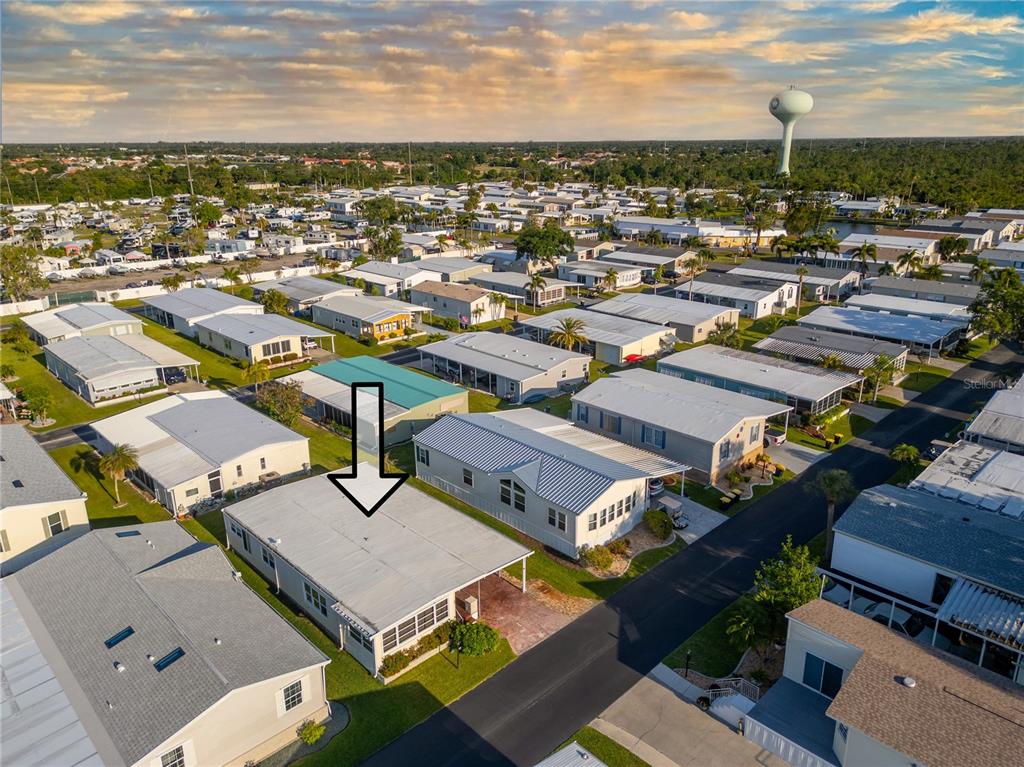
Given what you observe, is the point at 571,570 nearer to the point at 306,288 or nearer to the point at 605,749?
the point at 605,749

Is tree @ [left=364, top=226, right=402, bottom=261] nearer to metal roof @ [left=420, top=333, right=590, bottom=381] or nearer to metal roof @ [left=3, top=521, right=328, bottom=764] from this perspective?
metal roof @ [left=420, top=333, right=590, bottom=381]

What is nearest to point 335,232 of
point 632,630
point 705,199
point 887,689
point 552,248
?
point 552,248

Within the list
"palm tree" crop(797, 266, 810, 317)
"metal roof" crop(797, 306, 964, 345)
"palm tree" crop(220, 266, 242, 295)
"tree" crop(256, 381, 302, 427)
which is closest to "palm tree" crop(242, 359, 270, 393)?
"tree" crop(256, 381, 302, 427)

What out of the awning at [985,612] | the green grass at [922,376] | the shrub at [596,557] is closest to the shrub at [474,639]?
the shrub at [596,557]

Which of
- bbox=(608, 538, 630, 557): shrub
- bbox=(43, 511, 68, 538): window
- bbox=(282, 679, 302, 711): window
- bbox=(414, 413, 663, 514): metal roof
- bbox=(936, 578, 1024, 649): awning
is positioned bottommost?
bbox=(608, 538, 630, 557): shrub

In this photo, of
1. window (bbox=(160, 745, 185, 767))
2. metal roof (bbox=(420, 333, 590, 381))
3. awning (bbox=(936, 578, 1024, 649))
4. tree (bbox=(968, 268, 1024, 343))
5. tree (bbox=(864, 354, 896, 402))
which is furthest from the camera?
tree (bbox=(968, 268, 1024, 343))

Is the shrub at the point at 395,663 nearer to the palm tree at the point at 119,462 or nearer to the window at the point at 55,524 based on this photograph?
the window at the point at 55,524
